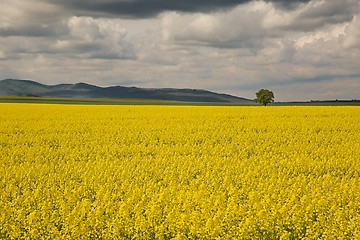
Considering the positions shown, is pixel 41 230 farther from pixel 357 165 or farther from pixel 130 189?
pixel 357 165

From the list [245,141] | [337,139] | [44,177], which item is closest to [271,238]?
[44,177]

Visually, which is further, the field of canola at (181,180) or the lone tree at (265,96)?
the lone tree at (265,96)

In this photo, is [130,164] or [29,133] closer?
[130,164]

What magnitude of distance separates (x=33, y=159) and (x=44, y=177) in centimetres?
387

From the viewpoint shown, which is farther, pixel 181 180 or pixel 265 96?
pixel 265 96

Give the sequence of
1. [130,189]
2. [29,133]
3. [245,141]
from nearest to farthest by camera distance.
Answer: [130,189]
[245,141]
[29,133]

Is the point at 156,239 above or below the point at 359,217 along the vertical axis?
below

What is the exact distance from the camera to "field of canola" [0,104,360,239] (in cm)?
868

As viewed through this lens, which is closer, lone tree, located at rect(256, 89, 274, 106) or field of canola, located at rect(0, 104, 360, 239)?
field of canola, located at rect(0, 104, 360, 239)

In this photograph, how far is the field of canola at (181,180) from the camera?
8.68 meters

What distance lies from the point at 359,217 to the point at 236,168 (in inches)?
266

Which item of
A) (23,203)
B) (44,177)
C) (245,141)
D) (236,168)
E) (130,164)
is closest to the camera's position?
(23,203)

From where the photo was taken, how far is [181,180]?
44.9 ft

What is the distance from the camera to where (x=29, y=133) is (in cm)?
2484
